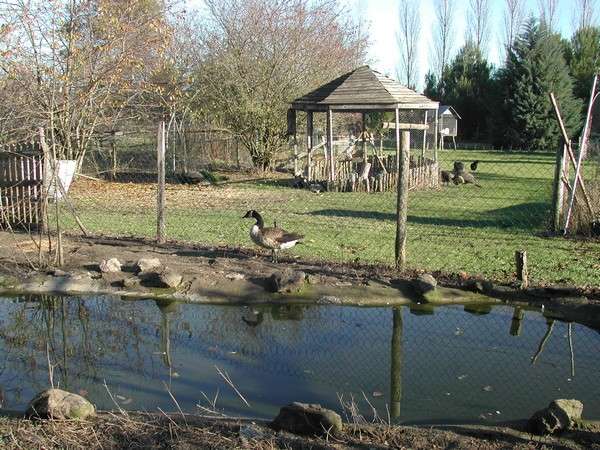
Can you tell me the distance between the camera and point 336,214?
1502 centimetres

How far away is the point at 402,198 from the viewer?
8.16 m

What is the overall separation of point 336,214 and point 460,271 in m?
6.55

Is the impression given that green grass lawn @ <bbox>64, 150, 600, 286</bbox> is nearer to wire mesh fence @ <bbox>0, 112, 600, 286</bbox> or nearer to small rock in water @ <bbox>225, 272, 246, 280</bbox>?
wire mesh fence @ <bbox>0, 112, 600, 286</bbox>

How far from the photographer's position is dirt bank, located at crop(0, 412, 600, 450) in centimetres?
403

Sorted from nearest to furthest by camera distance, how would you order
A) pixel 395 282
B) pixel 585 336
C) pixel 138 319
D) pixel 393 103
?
pixel 585 336 → pixel 138 319 → pixel 395 282 → pixel 393 103

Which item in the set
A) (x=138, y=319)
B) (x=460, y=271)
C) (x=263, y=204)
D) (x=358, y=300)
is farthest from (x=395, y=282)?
(x=263, y=204)

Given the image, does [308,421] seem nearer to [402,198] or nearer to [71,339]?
[71,339]

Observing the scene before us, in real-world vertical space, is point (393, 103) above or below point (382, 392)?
above

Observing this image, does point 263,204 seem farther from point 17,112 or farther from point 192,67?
point 192,67

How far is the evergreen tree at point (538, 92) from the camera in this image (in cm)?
4428

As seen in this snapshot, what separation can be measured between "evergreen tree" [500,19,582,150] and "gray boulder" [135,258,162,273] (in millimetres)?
40937

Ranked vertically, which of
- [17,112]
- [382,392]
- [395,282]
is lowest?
[382,392]

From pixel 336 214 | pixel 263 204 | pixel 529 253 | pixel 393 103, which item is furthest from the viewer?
pixel 393 103

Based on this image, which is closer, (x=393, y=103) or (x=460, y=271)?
(x=460, y=271)
